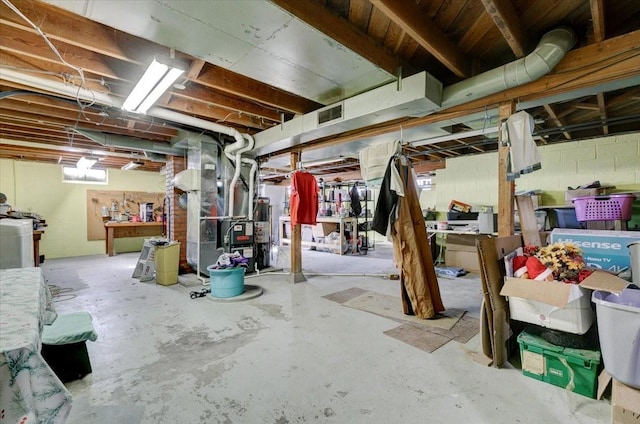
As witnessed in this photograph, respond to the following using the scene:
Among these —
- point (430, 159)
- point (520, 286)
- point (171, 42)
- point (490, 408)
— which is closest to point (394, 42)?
point (171, 42)

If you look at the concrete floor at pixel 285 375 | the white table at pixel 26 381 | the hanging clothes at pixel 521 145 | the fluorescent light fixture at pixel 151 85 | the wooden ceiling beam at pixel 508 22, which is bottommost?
the concrete floor at pixel 285 375

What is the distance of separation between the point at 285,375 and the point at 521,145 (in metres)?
2.77

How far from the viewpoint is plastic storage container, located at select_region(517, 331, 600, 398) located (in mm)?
1781

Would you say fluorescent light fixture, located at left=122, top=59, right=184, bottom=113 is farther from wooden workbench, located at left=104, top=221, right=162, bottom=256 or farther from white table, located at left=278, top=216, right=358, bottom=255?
wooden workbench, located at left=104, top=221, right=162, bottom=256

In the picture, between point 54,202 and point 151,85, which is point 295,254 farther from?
point 54,202

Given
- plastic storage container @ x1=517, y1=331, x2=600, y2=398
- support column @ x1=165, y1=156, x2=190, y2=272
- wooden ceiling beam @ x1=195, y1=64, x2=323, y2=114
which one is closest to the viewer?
plastic storage container @ x1=517, y1=331, x2=600, y2=398

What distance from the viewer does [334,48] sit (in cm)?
227

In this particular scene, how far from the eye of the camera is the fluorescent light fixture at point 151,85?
8.32 feet

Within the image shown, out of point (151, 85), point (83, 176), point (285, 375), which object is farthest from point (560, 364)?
point (83, 176)

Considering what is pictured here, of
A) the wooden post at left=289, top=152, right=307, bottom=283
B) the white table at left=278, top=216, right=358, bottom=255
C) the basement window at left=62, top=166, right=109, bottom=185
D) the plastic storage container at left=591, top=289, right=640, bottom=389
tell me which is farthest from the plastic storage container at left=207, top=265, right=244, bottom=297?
the basement window at left=62, top=166, right=109, bottom=185

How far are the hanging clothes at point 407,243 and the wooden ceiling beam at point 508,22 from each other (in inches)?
53.6

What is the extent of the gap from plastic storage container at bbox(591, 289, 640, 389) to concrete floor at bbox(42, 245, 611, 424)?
315 mm

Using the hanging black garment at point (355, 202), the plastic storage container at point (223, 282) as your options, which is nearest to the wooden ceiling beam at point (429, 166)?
the hanging black garment at point (355, 202)

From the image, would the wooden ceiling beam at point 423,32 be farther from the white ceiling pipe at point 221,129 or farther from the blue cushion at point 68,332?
the blue cushion at point 68,332
